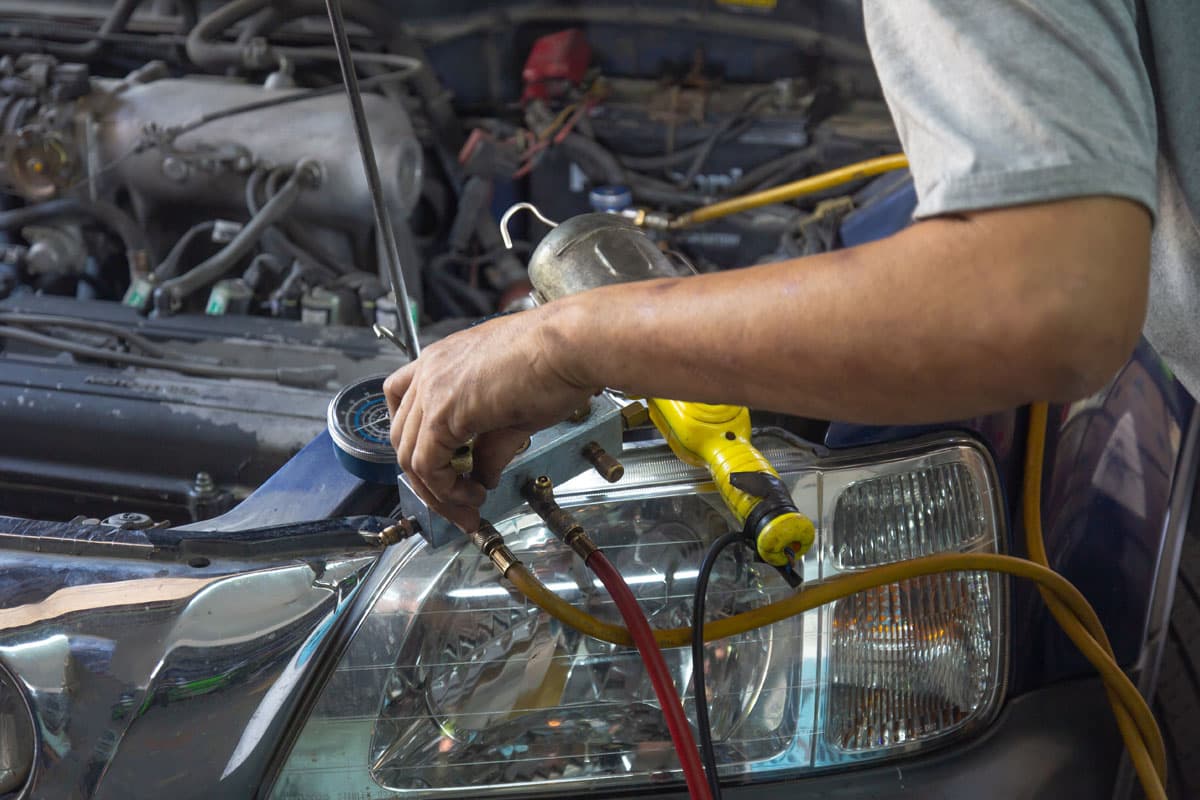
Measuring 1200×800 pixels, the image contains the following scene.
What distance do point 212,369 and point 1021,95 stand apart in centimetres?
121

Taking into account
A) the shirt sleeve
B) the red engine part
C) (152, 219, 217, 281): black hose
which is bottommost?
(152, 219, 217, 281): black hose

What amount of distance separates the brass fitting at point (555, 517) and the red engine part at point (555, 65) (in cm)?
146

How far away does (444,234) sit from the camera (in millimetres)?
2203

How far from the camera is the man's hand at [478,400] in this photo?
0.72 m

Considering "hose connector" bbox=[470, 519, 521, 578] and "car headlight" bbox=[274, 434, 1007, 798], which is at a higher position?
"hose connector" bbox=[470, 519, 521, 578]

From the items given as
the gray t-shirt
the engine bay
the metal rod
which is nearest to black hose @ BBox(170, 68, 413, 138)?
the engine bay

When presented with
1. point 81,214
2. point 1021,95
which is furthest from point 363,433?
point 81,214

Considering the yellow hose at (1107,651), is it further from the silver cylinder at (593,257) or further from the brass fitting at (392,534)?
the brass fitting at (392,534)

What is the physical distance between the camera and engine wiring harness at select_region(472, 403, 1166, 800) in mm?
824

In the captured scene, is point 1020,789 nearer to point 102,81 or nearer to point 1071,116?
point 1071,116

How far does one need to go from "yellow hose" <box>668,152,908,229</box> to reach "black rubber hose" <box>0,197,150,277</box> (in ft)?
3.42

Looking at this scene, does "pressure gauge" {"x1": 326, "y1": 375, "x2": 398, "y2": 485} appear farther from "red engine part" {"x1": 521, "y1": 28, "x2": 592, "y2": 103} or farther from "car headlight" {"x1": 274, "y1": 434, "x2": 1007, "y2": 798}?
"red engine part" {"x1": 521, "y1": 28, "x2": 592, "y2": 103}

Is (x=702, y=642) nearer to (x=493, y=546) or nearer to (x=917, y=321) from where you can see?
→ (x=493, y=546)

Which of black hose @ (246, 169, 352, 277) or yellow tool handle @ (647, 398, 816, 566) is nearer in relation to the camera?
yellow tool handle @ (647, 398, 816, 566)
